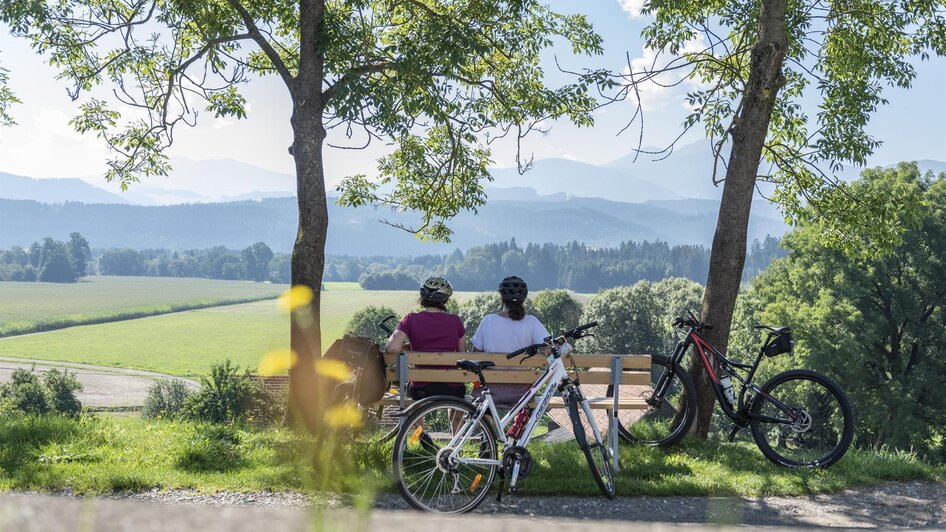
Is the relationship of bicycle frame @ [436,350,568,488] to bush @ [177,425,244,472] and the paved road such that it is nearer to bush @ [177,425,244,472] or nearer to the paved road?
bush @ [177,425,244,472]

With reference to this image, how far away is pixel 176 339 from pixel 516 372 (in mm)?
151811

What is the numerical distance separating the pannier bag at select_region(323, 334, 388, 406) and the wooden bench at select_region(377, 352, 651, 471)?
27cm

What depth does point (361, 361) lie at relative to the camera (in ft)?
25.7

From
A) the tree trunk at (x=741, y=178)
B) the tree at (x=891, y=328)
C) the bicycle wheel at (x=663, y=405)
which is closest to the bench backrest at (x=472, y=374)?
the bicycle wheel at (x=663, y=405)

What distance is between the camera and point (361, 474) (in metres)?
7.68

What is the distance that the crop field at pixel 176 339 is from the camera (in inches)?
5103

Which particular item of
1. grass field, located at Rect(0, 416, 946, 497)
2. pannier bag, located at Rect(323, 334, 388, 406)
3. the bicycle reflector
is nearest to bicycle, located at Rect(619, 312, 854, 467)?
grass field, located at Rect(0, 416, 946, 497)

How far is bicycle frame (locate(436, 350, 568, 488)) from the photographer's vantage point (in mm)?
6559

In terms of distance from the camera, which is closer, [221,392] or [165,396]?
[221,392]

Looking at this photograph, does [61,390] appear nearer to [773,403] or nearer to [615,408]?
[615,408]

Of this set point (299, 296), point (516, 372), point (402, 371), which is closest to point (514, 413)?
point (516, 372)

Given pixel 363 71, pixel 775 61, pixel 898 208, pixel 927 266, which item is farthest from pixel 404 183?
pixel 927 266

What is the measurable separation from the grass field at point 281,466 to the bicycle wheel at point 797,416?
0.20 metres

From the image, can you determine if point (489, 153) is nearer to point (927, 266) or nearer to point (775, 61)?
point (775, 61)
